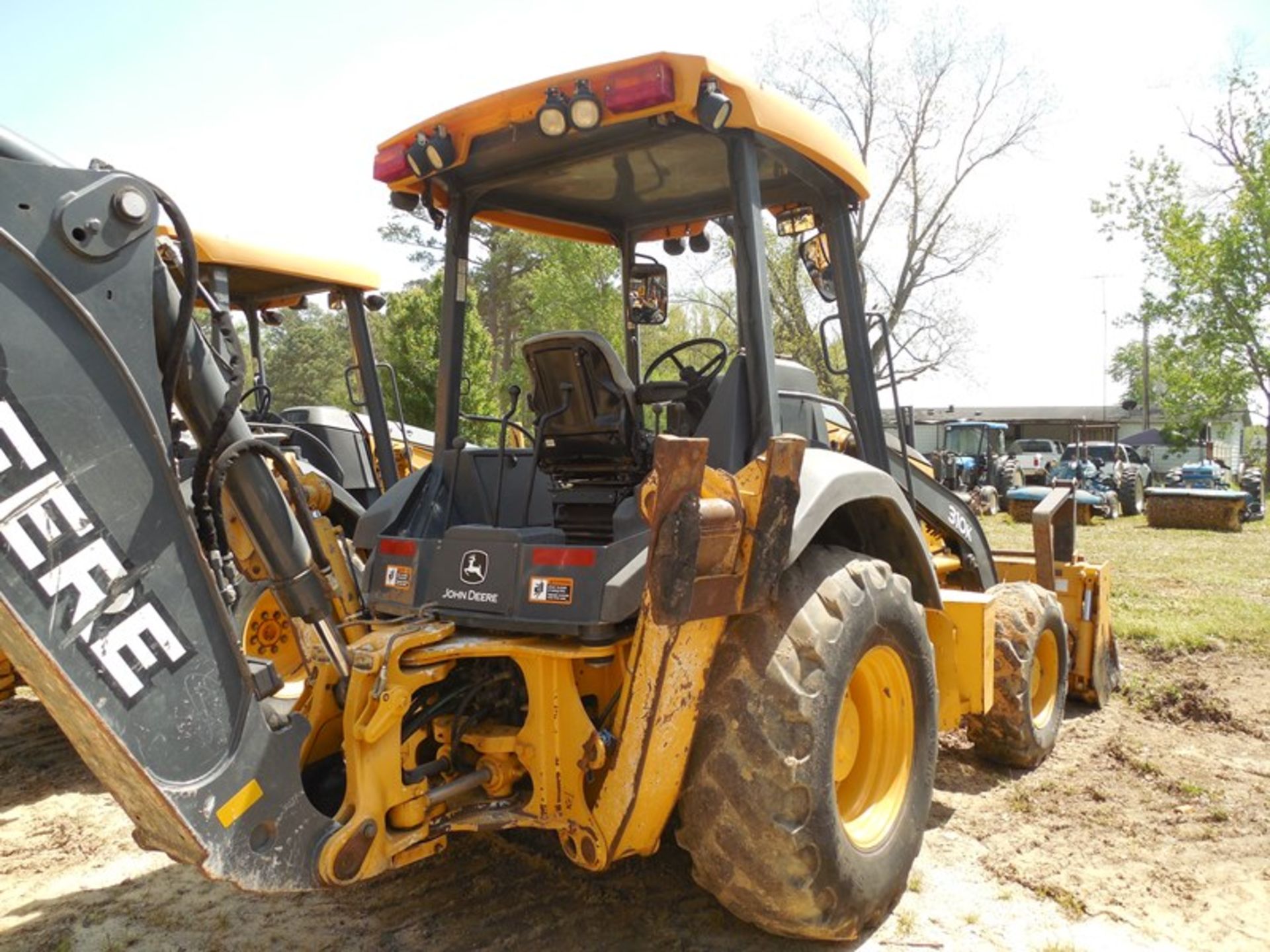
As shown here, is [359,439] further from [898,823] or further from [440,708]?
[898,823]

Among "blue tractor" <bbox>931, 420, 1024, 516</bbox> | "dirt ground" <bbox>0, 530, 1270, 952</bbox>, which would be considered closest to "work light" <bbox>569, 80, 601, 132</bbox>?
"dirt ground" <bbox>0, 530, 1270, 952</bbox>

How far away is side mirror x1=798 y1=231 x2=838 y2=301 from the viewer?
3951 mm

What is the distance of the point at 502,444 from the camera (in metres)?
3.50

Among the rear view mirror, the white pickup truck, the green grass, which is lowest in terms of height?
the green grass

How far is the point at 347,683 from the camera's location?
2.67 metres

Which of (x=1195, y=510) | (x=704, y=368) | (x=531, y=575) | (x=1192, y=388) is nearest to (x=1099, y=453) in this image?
(x=1192, y=388)

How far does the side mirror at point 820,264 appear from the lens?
3.95m

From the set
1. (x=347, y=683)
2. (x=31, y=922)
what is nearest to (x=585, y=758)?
(x=347, y=683)

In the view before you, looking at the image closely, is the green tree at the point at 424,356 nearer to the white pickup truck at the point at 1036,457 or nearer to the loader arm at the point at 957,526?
the loader arm at the point at 957,526

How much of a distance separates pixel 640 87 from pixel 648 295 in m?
1.79

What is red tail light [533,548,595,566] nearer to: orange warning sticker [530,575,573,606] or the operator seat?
orange warning sticker [530,575,573,606]

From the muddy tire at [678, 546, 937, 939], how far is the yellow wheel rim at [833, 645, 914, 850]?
7.0 inches

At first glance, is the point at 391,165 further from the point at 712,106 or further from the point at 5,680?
the point at 5,680

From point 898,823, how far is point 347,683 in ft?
5.99
